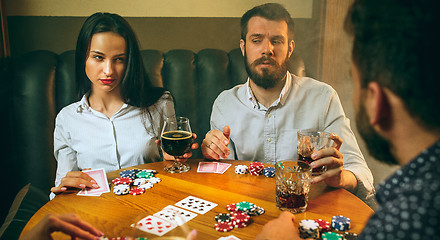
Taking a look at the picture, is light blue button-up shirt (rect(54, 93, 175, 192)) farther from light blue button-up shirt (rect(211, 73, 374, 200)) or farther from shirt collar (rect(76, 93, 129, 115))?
light blue button-up shirt (rect(211, 73, 374, 200))

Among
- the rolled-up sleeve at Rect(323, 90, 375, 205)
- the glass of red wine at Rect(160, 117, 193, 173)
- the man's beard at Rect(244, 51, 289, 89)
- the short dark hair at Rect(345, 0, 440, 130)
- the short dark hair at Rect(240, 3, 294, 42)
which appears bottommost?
the rolled-up sleeve at Rect(323, 90, 375, 205)

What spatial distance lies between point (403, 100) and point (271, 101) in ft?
4.55

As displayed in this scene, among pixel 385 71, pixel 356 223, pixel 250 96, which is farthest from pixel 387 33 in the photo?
pixel 250 96

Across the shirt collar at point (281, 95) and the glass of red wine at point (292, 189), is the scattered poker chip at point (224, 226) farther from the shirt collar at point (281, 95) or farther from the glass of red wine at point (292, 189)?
the shirt collar at point (281, 95)

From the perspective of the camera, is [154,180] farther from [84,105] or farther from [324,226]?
[84,105]

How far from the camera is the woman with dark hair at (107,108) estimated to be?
5.97ft

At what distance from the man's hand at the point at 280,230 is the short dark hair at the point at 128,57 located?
4.01ft

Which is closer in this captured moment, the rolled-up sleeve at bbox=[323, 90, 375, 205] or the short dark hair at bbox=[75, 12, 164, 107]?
the rolled-up sleeve at bbox=[323, 90, 375, 205]

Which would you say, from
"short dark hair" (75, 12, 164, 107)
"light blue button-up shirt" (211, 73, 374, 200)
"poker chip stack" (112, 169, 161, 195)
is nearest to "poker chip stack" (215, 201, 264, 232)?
"poker chip stack" (112, 169, 161, 195)

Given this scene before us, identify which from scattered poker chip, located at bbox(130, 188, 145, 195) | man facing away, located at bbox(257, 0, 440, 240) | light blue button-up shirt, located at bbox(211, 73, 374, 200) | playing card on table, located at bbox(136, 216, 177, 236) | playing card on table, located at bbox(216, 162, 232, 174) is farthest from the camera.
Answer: light blue button-up shirt, located at bbox(211, 73, 374, 200)

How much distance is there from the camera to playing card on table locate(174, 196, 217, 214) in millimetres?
1121

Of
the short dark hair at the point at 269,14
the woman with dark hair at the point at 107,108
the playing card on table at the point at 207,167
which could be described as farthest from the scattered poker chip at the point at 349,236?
the short dark hair at the point at 269,14

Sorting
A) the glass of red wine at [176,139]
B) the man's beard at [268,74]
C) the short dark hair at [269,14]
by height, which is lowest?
the glass of red wine at [176,139]

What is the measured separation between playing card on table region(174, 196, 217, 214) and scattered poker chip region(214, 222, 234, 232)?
0.33 ft
